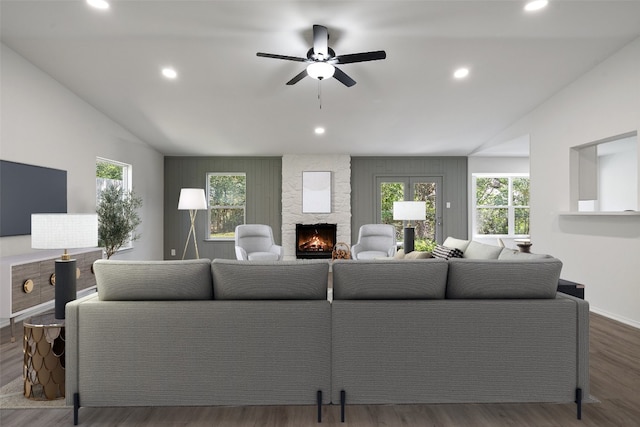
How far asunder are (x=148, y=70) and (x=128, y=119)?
5.58 ft

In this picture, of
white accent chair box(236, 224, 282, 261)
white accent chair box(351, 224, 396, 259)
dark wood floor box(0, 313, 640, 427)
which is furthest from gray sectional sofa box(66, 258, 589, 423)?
white accent chair box(351, 224, 396, 259)

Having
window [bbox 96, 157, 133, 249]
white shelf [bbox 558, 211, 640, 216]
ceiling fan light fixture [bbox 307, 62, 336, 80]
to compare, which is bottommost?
white shelf [bbox 558, 211, 640, 216]

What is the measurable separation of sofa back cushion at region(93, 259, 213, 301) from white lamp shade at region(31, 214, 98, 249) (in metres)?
0.35

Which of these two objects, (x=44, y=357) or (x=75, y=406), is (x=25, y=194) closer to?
(x=44, y=357)

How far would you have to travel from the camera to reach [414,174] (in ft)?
27.0

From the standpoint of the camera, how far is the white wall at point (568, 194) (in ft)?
13.2

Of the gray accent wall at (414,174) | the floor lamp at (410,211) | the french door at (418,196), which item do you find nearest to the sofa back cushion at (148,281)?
the floor lamp at (410,211)

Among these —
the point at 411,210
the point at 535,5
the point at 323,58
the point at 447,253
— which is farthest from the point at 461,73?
the point at 447,253

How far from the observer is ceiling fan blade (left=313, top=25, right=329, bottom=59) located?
3438mm

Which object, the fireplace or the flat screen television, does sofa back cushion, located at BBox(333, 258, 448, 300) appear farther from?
the fireplace

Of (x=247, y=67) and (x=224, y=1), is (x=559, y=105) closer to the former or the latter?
(x=247, y=67)

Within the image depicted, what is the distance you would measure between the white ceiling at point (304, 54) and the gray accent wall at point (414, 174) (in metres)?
1.53

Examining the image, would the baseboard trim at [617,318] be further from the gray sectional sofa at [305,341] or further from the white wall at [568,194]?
the gray sectional sofa at [305,341]

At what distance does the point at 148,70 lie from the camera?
4547 millimetres
